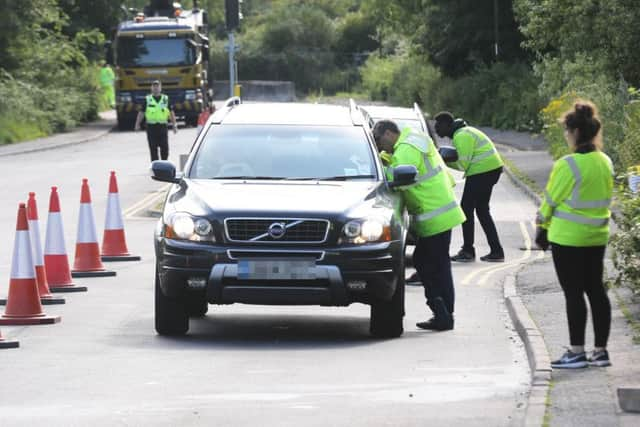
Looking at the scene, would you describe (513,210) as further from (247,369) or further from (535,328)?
(247,369)

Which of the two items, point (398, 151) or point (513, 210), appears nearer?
point (398, 151)

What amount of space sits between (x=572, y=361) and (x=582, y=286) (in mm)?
458

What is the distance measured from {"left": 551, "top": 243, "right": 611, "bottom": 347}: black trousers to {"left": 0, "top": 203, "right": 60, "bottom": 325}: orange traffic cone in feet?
13.9

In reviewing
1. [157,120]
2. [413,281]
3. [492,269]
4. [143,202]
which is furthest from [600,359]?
[157,120]

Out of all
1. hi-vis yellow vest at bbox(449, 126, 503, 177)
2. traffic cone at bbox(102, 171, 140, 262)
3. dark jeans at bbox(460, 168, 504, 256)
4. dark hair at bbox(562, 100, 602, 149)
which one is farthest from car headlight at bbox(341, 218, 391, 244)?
dark jeans at bbox(460, 168, 504, 256)

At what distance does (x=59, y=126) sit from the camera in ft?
168

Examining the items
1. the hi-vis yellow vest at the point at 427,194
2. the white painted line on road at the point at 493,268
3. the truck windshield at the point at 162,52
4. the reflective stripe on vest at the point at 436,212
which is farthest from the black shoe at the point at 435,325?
the truck windshield at the point at 162,52

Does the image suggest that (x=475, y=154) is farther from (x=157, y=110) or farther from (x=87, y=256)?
(x=157, y=110)

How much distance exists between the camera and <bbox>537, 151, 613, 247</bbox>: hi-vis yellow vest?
9.90 meters

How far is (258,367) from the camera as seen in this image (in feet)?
34.6

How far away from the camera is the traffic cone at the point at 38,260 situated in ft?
44.3

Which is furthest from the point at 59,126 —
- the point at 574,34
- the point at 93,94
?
the point at 574,34

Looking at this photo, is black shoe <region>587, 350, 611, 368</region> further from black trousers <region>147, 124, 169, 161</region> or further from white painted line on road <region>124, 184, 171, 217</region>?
black trousers <region>147, 124, 169, 161</region>

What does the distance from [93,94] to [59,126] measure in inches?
256
